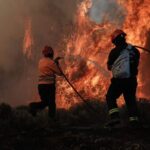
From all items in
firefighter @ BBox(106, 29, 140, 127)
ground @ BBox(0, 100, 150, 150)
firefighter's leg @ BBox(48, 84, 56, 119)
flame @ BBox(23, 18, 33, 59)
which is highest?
flame @ BBox(23, 18, 33, 59)

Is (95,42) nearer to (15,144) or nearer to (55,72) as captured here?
(55,72)

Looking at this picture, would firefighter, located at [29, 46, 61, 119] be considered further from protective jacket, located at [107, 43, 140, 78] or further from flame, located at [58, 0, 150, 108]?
flame, located at [58, 0, 150, 108]

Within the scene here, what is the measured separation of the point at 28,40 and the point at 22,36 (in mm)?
1128

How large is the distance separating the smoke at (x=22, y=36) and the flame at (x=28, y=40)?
279 millimetres

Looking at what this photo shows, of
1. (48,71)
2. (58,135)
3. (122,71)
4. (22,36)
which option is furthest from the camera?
(22,36)

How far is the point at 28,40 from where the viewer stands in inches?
1447

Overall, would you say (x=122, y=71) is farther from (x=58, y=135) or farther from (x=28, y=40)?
(x=28, y=40)

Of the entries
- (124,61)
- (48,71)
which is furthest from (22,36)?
(124,61)

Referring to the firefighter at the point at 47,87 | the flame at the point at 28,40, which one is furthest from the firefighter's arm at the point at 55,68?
the flame at the point at 28,40

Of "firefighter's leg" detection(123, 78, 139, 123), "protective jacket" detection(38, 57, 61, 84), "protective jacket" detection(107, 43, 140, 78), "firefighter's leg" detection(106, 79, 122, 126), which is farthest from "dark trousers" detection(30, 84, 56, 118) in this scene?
"firefighter's leg" detection(123, 78, 139, 123)

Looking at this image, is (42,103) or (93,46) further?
(93,46)

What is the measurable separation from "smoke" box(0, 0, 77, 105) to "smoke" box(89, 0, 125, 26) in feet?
10.7

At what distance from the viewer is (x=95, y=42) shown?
29.7 m

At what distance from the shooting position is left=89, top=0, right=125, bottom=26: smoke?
94.4 ft
